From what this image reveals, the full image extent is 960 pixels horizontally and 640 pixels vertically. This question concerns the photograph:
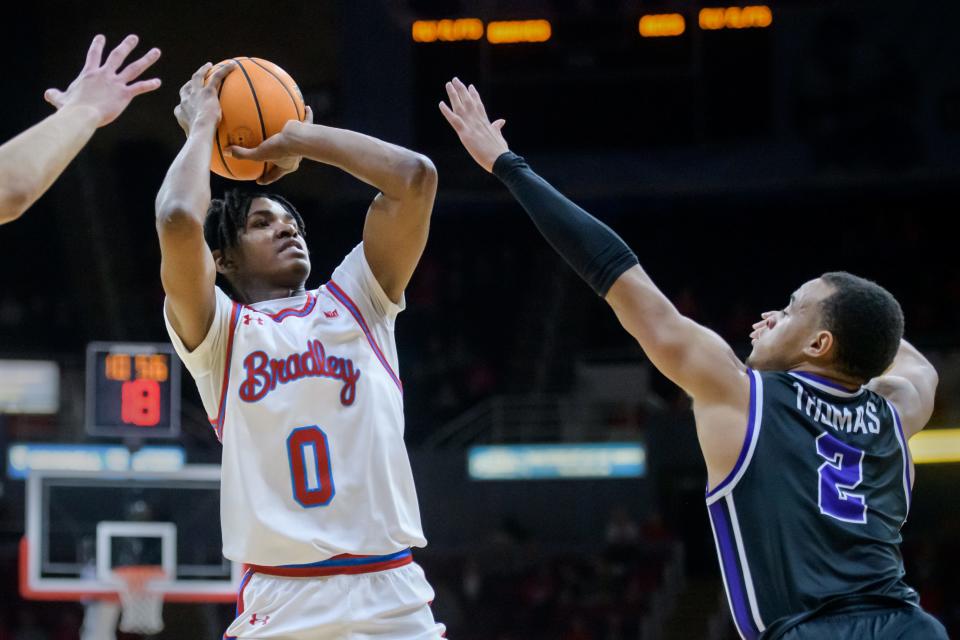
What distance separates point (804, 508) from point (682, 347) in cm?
45

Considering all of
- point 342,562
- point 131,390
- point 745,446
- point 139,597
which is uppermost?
point 745,446

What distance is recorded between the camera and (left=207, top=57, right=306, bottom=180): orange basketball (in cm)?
365

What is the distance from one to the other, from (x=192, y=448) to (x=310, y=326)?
1259cm

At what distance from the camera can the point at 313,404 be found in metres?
3.32

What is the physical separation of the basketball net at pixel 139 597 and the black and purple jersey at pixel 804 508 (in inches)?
281

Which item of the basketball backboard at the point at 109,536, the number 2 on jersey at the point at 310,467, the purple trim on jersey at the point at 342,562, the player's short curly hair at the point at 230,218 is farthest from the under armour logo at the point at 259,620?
the basketball backboard at the point at 109,536

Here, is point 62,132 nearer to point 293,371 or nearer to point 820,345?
point 293,371

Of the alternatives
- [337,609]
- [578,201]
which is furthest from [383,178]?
[578,201]

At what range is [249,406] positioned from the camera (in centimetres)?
333

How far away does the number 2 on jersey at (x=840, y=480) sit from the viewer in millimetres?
2854

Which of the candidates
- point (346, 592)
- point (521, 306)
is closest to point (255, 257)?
point (346, 592)

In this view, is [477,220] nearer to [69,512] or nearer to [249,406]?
[69,512]

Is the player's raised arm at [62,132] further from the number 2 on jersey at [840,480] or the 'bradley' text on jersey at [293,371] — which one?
the number 2 on jersey at [840,480]

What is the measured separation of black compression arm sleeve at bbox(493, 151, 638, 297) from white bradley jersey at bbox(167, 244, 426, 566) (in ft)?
2.10
